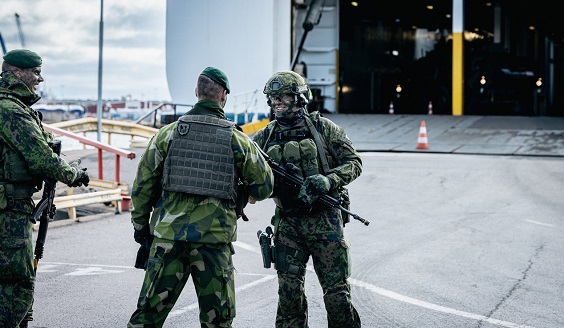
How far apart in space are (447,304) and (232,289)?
3.15 m

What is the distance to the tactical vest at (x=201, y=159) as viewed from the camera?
505cm

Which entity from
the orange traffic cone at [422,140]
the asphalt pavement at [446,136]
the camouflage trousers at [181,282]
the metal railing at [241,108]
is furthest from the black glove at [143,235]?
the metal railing at [241,108]

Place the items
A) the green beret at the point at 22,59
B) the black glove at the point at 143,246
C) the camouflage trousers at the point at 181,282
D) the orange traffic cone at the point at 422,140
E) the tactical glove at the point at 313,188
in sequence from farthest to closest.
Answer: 1. the orange traffic cone at the point at 422,140
2. the green beret at the point at 22,59
3. the tactical glove at the point at 313,188
4. the black glove at the point at 143,246
5. the camouflage trousers at the point at 181,282

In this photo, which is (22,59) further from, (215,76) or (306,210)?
(306,210)

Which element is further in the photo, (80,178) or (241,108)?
(241,108)

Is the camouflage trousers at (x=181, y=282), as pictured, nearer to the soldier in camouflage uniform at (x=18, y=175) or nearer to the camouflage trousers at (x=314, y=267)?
the camouflage trousers at (x=314, y=267)

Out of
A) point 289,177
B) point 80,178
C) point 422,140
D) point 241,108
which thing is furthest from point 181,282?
point 241,108

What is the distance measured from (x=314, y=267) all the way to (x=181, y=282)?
119cm

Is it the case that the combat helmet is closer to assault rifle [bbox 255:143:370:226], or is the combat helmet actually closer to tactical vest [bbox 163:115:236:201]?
assault rifle [bbox 255:143:370:226]

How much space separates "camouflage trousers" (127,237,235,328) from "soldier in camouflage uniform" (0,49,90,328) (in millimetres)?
1215

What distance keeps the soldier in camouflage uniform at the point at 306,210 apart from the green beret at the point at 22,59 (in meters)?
1.68

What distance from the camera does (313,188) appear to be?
577 cm

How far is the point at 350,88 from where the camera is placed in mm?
37406

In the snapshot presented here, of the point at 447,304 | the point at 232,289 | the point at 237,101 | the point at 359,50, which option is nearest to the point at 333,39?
the point at 359,50
